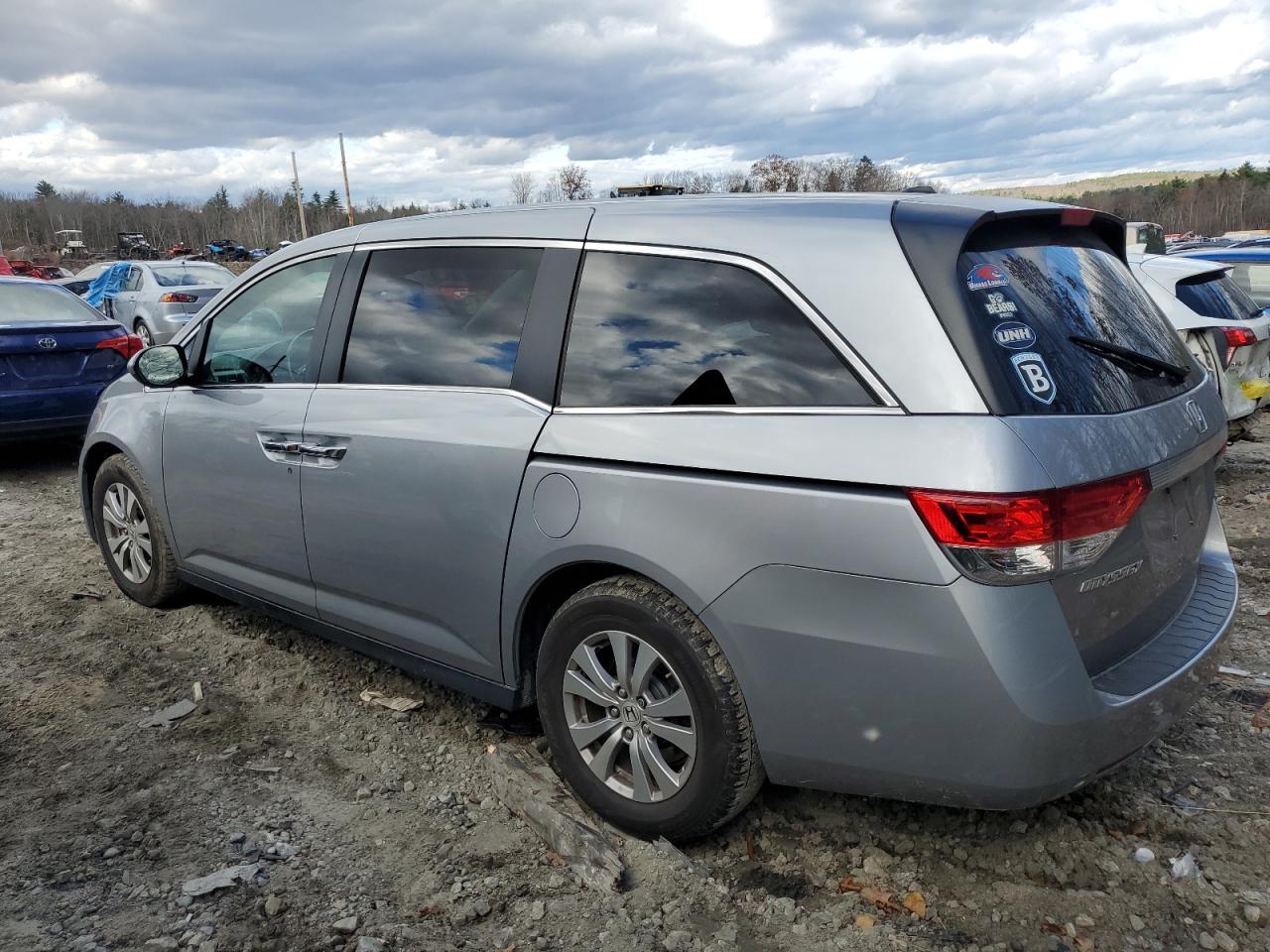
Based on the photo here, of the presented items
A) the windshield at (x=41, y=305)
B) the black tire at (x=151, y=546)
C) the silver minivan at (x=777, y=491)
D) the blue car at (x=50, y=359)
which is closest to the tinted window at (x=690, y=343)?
the silver minivan at (x=777, y=491)

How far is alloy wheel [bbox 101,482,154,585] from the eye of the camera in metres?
4.72

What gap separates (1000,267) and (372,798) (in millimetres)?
2567

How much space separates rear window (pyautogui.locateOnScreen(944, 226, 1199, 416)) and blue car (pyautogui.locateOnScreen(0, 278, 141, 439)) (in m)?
7.71

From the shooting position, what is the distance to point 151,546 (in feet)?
15.3

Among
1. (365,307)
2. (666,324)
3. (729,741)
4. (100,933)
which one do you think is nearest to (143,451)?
(365,307)

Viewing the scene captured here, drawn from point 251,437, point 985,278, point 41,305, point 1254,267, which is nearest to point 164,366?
point 251,437

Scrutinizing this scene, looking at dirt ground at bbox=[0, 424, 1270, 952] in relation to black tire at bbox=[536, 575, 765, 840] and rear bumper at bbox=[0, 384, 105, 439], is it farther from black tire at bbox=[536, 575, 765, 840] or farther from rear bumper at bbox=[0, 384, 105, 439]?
rear bumper at bbox=[0, 384, 105, 439]

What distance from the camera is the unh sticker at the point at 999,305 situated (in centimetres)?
233

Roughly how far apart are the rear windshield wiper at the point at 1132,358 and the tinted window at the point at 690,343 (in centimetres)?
66

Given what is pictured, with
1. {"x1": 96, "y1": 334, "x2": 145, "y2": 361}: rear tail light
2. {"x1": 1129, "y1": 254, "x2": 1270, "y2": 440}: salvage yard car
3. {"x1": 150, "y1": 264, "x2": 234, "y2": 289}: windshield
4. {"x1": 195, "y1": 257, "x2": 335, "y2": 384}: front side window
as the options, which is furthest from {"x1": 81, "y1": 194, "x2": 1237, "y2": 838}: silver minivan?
{"x1": 150, "y1": 264, "x2": 234, "y2": 289}: windshield

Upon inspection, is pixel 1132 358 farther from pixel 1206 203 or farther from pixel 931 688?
pixel 1206 203

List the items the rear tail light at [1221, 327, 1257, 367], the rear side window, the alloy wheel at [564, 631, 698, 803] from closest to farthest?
the alloy wheel at [564, 631, 698, 803]
the rear tail light at [1221, 327, 1257, 367]
the rear side window

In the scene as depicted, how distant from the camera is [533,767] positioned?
3256mm

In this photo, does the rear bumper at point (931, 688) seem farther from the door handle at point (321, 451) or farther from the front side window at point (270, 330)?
the front side window at point (270, 330)
